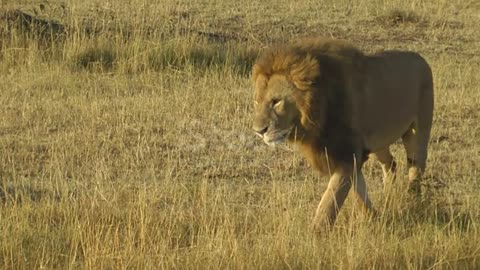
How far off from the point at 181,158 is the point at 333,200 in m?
2.49

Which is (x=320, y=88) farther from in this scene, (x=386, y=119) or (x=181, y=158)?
(x=181, y=158)

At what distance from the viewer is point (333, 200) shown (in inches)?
225

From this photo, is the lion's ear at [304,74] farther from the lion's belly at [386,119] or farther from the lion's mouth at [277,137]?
the lion's belly at [386,119]

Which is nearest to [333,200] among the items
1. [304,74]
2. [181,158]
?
[304,74]

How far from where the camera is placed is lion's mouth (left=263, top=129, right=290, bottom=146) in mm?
5547

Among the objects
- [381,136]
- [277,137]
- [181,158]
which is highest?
[277,137]

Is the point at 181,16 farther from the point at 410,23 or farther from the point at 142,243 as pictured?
the point at 142,243

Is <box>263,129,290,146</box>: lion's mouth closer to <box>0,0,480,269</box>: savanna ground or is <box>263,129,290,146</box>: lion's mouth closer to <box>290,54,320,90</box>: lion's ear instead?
<box>290,54,320,90</box>: lion's ear

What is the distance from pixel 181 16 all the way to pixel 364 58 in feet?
30.8

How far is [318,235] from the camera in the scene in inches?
218

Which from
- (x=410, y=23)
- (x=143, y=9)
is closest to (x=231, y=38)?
(x=143, y=9)

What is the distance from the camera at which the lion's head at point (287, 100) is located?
18.2 feet

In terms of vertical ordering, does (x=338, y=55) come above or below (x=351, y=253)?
above

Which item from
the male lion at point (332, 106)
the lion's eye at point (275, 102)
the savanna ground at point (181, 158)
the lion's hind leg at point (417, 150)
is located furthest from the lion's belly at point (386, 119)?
the lion's eye at point (275, 102)
